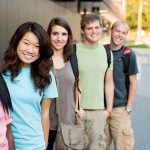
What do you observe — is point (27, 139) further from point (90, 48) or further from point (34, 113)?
point (90, 48)

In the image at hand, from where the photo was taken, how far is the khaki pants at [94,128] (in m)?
3.57

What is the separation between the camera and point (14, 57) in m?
2.61

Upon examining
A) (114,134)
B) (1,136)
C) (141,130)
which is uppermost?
(1,136)

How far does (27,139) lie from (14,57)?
0.56 meters

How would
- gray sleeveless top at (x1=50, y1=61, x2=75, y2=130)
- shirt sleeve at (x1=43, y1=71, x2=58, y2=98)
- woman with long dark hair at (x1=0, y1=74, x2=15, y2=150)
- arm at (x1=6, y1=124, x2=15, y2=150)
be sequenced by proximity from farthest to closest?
gray sleeveless top at (x1=50, y1=61, x2=75, y2=130), shirt sleeve at (x1=43, y1=71, x2=58, y2=98), arm at (x1=6, y1=124, x2=15, y2=150), woman with long dark hair at (x1=0, y1=74, x2=15, y2=150)

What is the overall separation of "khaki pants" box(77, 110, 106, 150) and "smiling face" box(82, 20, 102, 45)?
68 cm

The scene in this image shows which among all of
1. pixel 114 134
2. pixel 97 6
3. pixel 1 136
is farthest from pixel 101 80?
pixel 97 6

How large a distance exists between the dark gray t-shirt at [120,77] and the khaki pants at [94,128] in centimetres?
48

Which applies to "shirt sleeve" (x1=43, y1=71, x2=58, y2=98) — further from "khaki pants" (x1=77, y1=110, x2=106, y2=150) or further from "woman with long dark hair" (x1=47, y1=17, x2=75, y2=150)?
"khaki pants" (x1=77, y1=110, x2=106, y2=150)

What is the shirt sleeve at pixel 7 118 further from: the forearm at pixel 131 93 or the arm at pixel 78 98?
the forearm at pixel 131 93

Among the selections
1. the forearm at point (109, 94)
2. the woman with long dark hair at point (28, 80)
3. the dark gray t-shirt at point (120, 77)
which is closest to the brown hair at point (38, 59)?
the woman with long dark hair at point (28, 80)

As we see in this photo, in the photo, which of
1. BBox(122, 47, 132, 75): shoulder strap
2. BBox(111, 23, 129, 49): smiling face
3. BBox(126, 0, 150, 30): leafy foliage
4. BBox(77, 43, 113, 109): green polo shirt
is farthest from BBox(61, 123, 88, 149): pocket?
BBox(126, 0, 150, 30): leafy foliage

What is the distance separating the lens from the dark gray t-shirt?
399 centimetres

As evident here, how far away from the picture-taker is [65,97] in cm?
325
